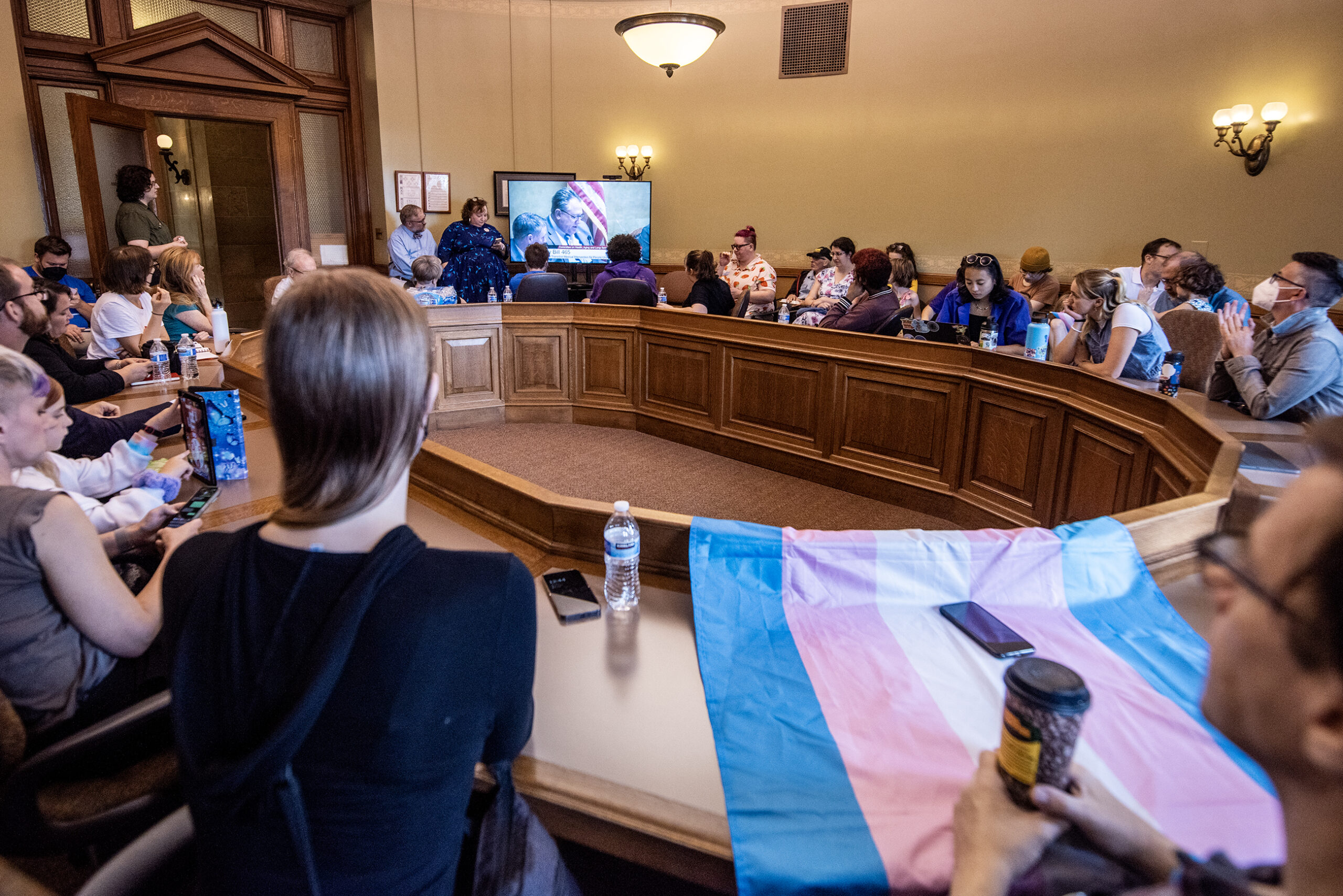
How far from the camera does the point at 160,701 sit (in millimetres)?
1241

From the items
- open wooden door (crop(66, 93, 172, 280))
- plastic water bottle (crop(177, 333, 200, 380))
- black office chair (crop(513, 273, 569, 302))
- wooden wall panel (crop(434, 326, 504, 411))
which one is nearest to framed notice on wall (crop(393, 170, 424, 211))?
open wooden door (crop(66, 93, 172, 280))

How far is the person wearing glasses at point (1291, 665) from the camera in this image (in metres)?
0.52

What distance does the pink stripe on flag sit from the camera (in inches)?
37.7

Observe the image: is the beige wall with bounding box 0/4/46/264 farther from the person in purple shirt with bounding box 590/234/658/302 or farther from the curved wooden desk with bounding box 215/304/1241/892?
the person in purple shirt with bounding box 590/234/658/302

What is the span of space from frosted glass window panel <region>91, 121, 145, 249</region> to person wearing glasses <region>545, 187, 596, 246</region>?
11.5ft

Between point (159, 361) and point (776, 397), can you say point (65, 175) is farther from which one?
point (776, 397)

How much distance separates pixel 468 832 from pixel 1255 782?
1064 millimetres

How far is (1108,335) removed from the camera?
336 cm

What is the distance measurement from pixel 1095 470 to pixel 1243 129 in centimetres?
384

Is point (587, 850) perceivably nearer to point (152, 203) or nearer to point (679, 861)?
point (679, 861)

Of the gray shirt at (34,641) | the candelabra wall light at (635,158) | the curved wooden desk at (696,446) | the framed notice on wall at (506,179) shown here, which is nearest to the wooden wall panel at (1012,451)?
the curved wooden desk at (696,446)

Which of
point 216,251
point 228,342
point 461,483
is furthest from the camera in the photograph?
point 216,251

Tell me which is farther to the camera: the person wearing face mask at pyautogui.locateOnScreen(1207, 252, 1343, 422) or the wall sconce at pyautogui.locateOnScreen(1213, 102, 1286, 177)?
the wall sconce at pyautogui.locateOnScreen(1213, 102, 1286, 177)

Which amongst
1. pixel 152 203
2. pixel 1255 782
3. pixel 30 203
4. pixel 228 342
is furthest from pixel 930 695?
pixel 30 203
